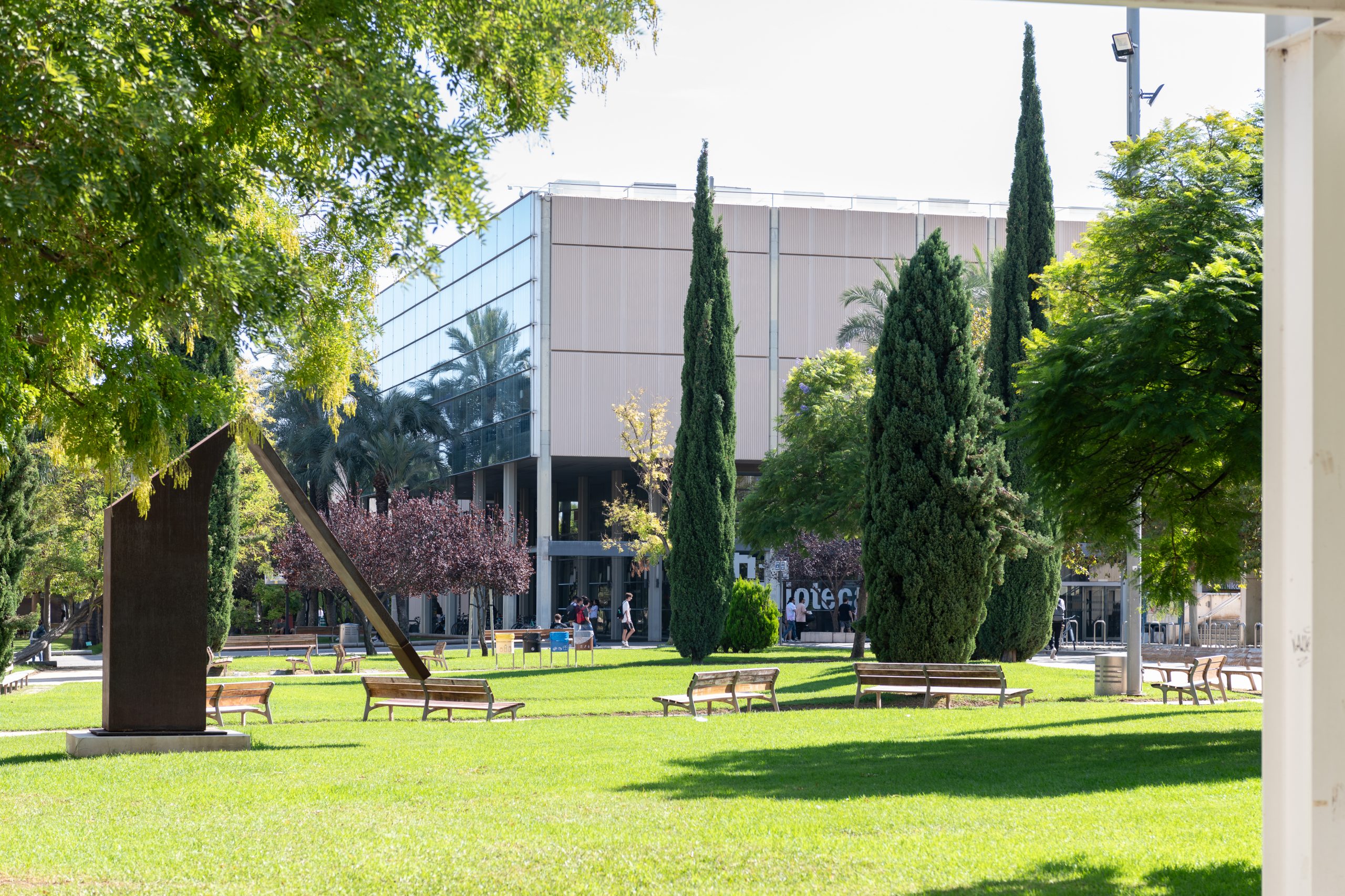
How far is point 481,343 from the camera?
50438 mm

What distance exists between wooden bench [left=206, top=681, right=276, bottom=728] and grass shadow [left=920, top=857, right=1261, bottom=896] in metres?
12.2

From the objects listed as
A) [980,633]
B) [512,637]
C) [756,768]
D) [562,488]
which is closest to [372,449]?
[562,488]

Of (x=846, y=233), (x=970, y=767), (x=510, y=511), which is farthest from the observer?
(x=846, y=233)

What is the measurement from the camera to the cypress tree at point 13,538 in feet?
76.6

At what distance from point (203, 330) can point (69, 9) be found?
198 cm

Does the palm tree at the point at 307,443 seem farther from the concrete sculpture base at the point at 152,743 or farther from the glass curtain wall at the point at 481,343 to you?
the concrete sculpture base at the point at 152,743

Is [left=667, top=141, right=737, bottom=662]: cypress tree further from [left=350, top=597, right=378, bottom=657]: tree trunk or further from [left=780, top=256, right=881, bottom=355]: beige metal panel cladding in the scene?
[left=780, top=256, right=881, bottom=355]: beige metal panel cladding

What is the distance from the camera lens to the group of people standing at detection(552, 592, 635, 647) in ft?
148

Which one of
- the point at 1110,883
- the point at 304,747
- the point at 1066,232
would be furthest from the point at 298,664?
the point at 1066,232

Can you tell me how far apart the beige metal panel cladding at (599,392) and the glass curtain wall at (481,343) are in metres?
1.13

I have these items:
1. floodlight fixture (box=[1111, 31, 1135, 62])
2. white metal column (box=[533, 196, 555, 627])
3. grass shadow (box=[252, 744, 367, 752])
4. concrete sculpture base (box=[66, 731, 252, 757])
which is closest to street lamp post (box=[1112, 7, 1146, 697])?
floodlight fixture (box=[1111, 31, 1135, 62])

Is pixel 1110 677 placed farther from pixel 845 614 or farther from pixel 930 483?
pixel 845 614

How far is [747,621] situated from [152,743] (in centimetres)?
2233

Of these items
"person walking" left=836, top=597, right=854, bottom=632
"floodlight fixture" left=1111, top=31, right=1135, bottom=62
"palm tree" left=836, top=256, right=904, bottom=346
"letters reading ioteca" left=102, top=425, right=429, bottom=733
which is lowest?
"person walking" left=836, top=597, right=854, bottom=632
